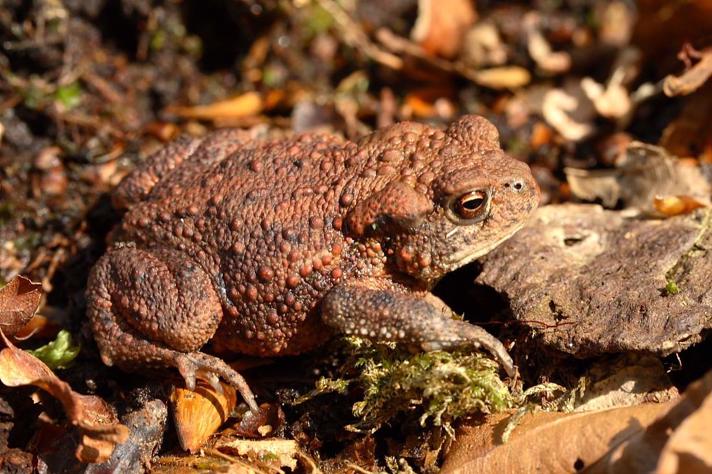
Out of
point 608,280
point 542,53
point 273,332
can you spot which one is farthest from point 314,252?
point 542,53

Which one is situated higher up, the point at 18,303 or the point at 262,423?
the point at 18,303

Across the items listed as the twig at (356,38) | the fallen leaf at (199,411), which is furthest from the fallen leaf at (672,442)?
the twig at (356,38)

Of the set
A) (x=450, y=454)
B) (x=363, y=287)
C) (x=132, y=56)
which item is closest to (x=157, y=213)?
(x=363, y=287)

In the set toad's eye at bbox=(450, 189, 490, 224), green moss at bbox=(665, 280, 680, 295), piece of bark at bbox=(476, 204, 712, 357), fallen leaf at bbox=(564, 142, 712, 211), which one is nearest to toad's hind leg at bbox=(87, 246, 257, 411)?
toad's eye at bbox=(450, 189, 490, 224)

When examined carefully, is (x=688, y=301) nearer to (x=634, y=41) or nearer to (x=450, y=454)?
(x=450, y=454)

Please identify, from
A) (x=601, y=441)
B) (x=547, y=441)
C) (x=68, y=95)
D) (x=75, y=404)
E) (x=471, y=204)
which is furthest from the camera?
(x=68, y=95)

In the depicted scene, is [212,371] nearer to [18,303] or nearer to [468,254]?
[18,303]
